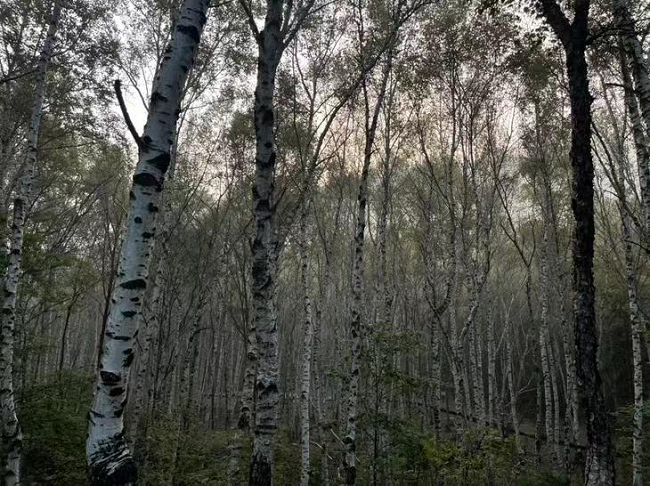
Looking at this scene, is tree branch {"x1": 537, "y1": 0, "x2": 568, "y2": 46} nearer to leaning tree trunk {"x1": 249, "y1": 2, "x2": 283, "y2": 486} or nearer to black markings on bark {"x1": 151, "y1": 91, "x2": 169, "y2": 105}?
leaning tree trunk {"x1": 249, "y1": 2, "x2": 283, "y2": 486}

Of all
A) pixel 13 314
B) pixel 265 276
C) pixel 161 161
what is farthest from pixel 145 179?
pixel 13 314

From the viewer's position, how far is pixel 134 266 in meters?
2.46

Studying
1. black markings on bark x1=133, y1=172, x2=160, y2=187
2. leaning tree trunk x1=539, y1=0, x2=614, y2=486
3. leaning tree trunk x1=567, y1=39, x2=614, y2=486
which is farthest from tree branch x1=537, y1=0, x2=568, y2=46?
black markings on bark x1=133, y1=172, x2=160, y2=187

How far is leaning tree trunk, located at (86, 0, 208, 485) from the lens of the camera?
2.22m

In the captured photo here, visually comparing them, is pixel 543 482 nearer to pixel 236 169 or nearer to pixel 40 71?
pixel 236 169

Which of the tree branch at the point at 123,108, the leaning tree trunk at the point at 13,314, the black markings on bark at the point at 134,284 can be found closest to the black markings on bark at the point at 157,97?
the tree branch at the point at 123,108

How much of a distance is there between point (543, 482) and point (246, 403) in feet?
20.8

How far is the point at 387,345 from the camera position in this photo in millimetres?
7262

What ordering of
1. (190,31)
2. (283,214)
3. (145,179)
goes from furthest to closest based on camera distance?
(283,214)
(190,31)
(145,179)

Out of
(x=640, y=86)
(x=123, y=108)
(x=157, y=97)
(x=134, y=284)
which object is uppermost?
(x=640, y=86)

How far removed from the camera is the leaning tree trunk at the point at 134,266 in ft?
7.29

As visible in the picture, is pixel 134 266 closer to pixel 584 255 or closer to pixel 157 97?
pixel 157 97

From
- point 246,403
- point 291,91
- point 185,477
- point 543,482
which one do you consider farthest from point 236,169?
point 543,482

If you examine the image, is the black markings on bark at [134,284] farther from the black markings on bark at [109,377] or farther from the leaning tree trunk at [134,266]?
the black markings on bark at [109,377]
